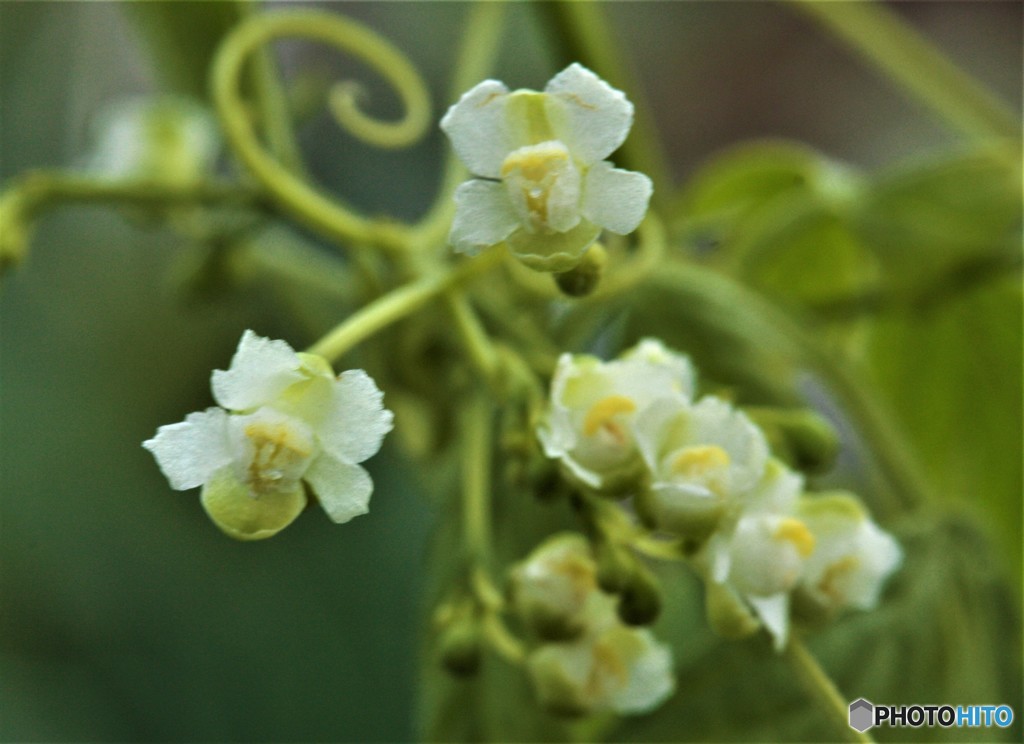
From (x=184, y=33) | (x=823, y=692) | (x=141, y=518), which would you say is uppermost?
(x=184, y=33)

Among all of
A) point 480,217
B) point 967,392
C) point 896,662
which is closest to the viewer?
point 480,217

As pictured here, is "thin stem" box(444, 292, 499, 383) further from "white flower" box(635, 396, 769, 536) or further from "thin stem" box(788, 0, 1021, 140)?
"thin stem" box(788, 0, 1021, 140)

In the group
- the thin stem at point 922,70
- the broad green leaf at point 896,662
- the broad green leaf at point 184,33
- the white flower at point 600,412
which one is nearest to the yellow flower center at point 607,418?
the white flower at point 600,412

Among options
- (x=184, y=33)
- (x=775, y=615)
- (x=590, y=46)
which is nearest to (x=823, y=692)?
(x=775, y=615)

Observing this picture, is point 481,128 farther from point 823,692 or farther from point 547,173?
point 823,692

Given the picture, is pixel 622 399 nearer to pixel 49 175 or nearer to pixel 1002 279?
pixel 49 175

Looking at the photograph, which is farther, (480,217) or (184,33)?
(184,33)

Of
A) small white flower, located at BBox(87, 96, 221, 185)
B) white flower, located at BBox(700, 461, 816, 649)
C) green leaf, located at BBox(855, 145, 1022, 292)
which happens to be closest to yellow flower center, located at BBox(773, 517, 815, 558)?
white flower, located at BBox(700, 461, 816, 649)
